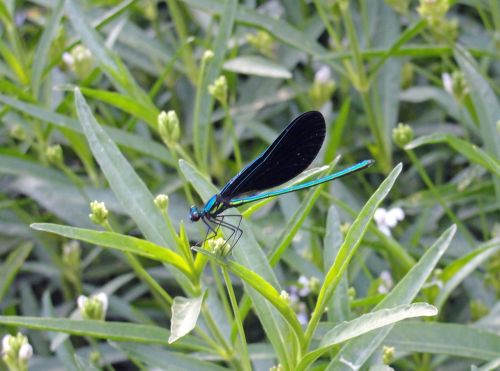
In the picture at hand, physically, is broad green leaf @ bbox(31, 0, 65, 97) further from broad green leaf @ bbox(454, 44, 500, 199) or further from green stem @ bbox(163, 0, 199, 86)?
broad green leaf @ bbox(454, 44, 500, 199)

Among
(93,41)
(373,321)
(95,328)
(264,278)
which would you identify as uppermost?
(93,41)

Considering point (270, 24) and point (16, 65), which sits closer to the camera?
point (16, 65)

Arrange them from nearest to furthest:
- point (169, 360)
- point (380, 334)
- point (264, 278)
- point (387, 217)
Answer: point (380, 334) → point (264, 278) → point (169, 360) → point (387, 217)

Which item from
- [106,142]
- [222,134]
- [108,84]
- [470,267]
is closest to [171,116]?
[106,142]

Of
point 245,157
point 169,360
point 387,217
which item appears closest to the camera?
point 169,360

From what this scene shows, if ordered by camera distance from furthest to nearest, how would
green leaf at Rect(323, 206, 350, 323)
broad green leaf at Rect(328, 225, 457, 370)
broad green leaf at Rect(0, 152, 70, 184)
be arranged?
broad green leaf at Rect(0, 152, 70, 184) → green leaf at Rect(323, 206, 350, 323) → broad green leaf at Rect(328, 225, 457, 370)

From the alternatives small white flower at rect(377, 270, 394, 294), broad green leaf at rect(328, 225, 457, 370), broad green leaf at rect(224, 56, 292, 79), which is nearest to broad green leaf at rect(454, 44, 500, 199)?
small white flower at rect(377, 270, 394, 294)

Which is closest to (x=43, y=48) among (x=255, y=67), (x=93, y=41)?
(x=93, y=41)

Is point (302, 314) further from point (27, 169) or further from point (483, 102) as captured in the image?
point (27, 169)
